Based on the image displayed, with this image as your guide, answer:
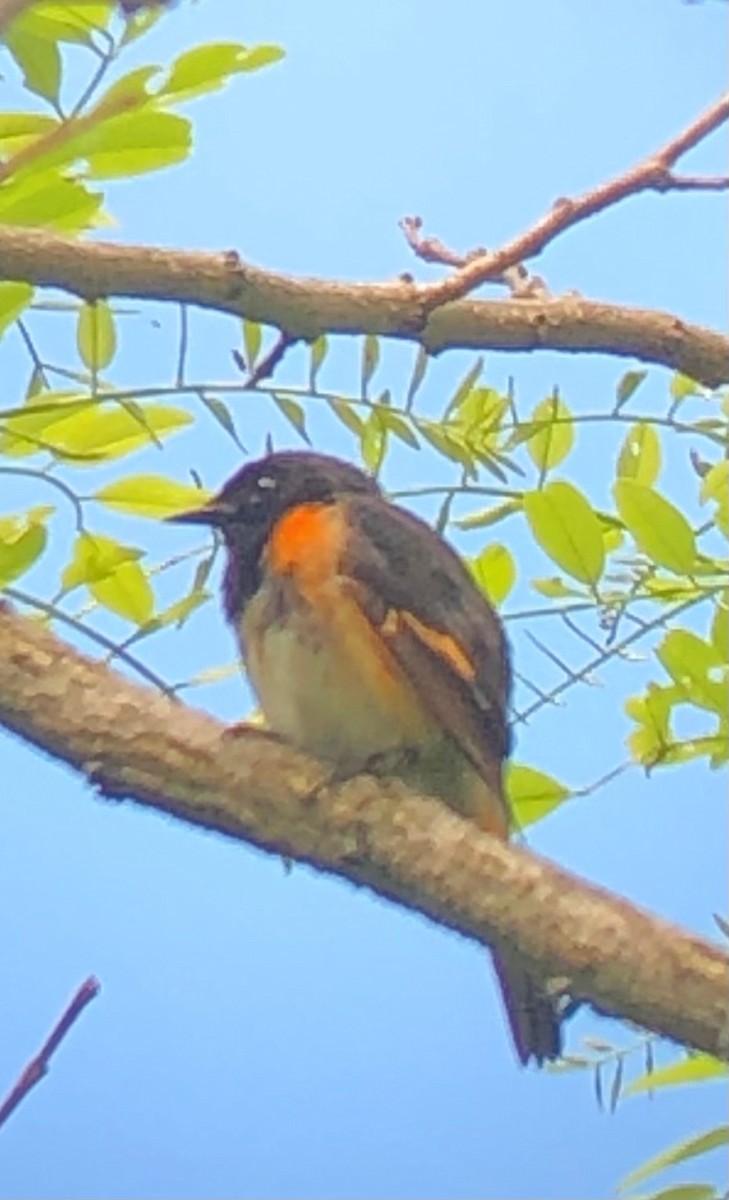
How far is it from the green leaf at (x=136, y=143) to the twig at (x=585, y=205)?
0.14 metres

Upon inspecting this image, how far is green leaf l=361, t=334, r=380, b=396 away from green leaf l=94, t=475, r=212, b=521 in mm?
109

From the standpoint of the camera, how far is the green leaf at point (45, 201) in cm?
86

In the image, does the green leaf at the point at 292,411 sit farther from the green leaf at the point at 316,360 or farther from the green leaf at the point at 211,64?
the green leaf at the point at 211,64

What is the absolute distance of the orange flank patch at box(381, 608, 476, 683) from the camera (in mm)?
975

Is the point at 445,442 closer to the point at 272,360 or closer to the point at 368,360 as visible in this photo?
the point at 368,360

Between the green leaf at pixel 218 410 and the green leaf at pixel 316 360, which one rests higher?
the green leaf at pixel 316 360

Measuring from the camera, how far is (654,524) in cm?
96

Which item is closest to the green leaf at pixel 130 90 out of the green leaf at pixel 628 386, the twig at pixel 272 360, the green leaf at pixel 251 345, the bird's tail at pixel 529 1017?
the twig at pixel 272 360

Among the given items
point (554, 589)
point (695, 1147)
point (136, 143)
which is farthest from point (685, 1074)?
point (136, 143)

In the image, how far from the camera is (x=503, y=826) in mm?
968

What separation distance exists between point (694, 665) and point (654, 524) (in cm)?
7

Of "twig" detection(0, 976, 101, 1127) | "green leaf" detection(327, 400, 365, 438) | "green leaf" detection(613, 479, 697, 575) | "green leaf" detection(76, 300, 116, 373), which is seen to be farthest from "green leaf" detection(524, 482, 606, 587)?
"twig" detection(0, 976, 101, 1127)

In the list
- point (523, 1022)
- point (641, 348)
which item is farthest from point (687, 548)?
point (523, 1022)

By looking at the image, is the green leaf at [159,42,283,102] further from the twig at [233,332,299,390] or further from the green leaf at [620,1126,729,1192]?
the green leaf at [620,1126,729,1192]
